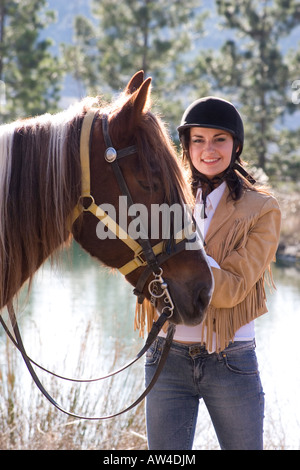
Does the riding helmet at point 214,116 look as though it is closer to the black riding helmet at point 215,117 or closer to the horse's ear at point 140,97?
the black riding helmet at point 215,117

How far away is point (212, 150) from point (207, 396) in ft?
3.14

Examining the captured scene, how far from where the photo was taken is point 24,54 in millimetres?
19234

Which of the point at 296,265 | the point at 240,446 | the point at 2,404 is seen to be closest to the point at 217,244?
the point at 240,446

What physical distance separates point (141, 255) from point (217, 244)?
362 millimetres

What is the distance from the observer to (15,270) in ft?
6.54

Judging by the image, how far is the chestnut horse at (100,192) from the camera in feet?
6.34

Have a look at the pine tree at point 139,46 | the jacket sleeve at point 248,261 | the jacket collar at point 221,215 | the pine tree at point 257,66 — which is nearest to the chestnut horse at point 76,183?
the jacket sleeve at point 248,261

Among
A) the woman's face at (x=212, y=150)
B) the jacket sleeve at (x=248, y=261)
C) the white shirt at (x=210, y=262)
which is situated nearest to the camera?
the jacket sleeve at (x=248, y=261)

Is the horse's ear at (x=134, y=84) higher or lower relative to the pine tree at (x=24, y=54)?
lower

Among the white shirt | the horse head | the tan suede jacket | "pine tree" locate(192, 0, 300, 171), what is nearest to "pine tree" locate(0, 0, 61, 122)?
"pine tree" locate(192, 0, 300, 171)

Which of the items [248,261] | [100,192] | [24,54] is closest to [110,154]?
[100,192]

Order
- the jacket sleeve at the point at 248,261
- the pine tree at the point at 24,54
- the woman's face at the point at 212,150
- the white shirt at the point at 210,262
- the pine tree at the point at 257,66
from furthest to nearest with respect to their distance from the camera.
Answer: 1. the pine tree at the point at 257,66
2. the pine tree at the point at 24,54
3. the woman's face at the point at 212,150
4. the white shirt at the point at 210,262
5. the jacket sleeve at the point at 248,261

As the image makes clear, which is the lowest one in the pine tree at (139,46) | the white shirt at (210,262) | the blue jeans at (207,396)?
the blue jeans at (207,396)

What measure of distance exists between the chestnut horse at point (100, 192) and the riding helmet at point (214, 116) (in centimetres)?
34
